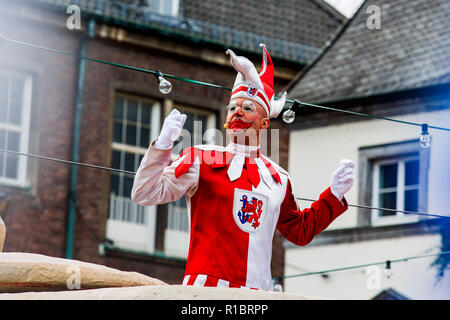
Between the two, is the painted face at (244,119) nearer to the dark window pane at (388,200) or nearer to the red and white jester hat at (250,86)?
the red and white jester hat at (250,86)

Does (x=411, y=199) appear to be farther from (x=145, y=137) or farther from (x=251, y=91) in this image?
(x=251, y=91)

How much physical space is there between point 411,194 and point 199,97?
490cm

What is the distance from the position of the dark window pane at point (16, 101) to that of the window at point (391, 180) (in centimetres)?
556

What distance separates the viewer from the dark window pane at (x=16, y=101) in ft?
82.0

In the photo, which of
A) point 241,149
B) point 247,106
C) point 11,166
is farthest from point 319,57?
point 241,149

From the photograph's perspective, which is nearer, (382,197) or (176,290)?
(176,290)

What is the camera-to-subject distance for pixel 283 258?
2714 cm

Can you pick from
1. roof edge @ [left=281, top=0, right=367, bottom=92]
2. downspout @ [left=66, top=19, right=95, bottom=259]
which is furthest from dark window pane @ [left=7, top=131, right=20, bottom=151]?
A: roof edge @ [left=281, top=0, right=367, bottom=92]

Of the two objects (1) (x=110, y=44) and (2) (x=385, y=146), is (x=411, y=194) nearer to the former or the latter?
(2) (x=385, y=146)

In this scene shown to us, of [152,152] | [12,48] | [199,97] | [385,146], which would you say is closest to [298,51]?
[199,97]

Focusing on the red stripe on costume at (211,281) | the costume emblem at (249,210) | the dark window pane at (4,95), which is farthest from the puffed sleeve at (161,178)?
the dark window pane at (4,95)

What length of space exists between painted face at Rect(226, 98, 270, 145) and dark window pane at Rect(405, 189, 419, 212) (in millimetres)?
12211

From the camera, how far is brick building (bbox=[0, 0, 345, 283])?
2497 cm

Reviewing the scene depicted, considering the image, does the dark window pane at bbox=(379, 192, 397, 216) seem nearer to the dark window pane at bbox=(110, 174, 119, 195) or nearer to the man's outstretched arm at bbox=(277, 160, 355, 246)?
the dark window pane at bbox=(110, 174, 119, 195)
